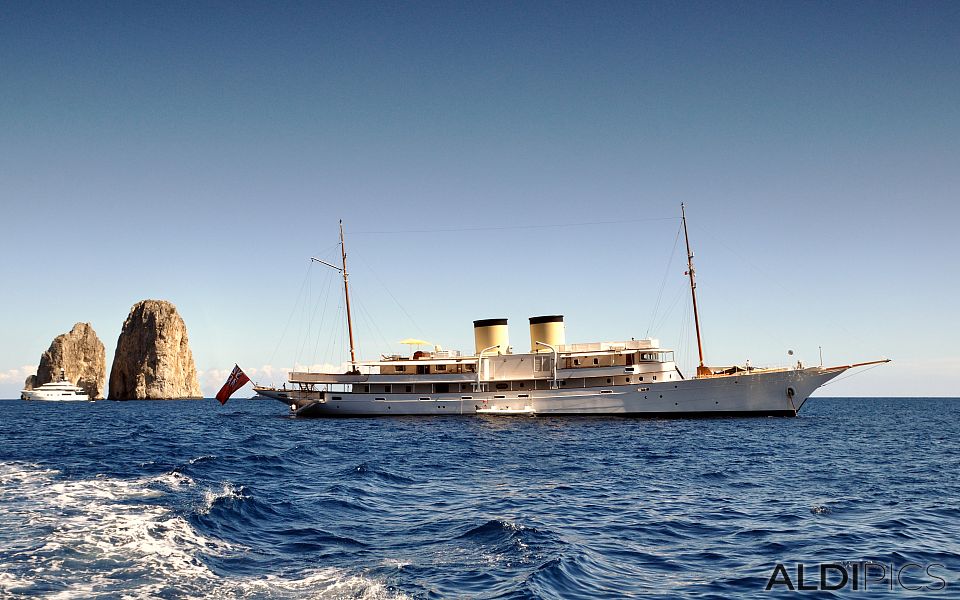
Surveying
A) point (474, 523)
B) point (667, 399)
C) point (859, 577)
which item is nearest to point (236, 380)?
point (667, 399)

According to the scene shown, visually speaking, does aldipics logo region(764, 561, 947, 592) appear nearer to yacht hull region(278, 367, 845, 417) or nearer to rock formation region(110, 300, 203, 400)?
yacht hull region(278, 367, 845, 417)

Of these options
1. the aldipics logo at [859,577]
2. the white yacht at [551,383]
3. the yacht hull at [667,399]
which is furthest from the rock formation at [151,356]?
the aldipics logo at [859,577]

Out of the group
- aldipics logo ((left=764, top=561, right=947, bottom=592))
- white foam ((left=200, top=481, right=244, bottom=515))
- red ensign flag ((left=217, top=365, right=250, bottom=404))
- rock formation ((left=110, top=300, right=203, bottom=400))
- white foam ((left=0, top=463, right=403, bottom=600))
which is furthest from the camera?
rock formation ((left=110, top=300, right=203, bottom=400))

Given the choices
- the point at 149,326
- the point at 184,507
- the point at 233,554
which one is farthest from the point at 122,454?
the point at 149,326

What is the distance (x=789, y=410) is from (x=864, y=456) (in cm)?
2409

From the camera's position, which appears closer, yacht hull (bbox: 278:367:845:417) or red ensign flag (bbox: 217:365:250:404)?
yacht hull (bbox: 278:367:845:417)

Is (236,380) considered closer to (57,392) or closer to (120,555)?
(120,555)

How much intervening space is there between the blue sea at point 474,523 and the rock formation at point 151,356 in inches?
5704

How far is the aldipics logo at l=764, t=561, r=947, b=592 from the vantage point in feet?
31.5

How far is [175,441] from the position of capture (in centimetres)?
3366

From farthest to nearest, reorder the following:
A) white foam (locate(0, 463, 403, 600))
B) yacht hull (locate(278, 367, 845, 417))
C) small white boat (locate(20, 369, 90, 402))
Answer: small white boat (locate(20, 369, 90, 402)) → yacht hull (locate(278, 367, 845, 417)) → white foam (locate(0, 463, 403, 600))

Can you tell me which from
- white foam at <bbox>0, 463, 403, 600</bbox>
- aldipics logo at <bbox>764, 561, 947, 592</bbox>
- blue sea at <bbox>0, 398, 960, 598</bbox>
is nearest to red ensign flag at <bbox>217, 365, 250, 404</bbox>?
blue sea at <bbox>0, 398, 960, 598</bbox>

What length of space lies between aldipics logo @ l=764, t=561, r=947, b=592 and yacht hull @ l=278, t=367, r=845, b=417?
38.6m

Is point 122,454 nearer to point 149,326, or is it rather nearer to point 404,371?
point 404,371
